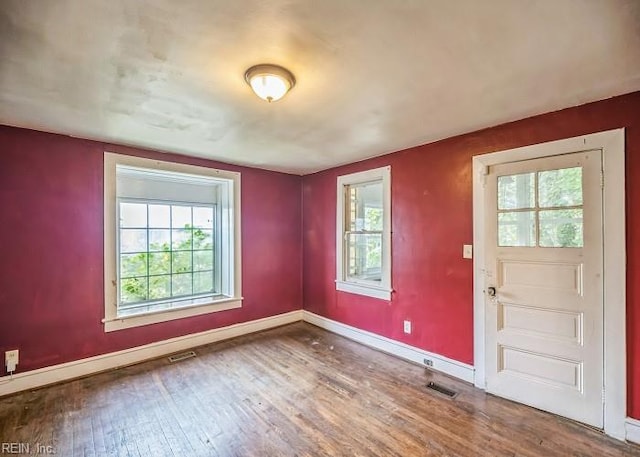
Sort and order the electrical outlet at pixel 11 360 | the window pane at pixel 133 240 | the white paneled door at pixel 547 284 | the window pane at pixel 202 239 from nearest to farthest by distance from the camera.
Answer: the white paneled door at pixel 547 284, the electrical outlet at pixel 11 360, the window pane at pixel 133 240, the window pane at pixel 202 239

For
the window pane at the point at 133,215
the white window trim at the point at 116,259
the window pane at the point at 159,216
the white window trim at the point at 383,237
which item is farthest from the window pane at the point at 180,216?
the white window trim at the point at 383,237

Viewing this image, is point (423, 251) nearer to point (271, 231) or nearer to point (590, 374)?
point (590, 374)

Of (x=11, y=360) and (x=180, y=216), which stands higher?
(x=180, y=216)

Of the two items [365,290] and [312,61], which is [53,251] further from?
[365,290]

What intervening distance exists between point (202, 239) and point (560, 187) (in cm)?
390

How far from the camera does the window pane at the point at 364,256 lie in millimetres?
3834

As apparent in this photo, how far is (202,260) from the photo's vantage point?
4094mm

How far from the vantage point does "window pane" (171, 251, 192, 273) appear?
3.81 metres

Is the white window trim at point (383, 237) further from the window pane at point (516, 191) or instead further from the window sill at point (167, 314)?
the window sill at point (167, 314)

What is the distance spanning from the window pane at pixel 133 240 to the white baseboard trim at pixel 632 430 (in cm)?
454

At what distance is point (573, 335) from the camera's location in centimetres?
223

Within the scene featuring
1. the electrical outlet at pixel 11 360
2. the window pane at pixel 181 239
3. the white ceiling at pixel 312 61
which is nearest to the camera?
the white ceiling at pixel 312 61

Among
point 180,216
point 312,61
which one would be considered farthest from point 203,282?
point 312,61

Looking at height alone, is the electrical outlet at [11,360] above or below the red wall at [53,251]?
below
